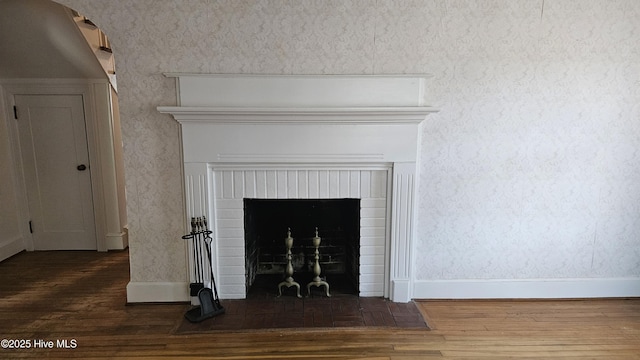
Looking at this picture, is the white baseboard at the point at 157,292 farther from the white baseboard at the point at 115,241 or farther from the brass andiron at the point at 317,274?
the white baseboard at the point at 115,241

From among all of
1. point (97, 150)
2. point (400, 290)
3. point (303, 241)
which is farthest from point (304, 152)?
A: point (97, 150)

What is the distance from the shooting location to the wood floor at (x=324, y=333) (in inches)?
89.1

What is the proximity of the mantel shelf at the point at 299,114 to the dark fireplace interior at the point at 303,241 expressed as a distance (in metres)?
0.67

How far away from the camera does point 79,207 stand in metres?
3.86

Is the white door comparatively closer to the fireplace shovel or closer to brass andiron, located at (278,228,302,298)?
the fireplace shovel

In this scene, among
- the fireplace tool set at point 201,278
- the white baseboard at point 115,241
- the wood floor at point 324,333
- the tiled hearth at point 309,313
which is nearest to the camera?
the wood floor at point 324,333

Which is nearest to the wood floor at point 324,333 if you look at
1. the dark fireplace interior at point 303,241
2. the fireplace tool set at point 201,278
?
the fireplace tool set at point 201,278

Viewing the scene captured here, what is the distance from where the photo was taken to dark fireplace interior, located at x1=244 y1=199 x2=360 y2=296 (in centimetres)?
305

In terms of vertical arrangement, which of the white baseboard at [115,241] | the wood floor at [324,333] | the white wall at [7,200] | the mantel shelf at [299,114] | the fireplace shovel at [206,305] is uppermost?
the mantel shelf at [299,114]

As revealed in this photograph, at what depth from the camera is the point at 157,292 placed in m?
2.85

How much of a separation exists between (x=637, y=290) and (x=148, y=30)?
404 centimetres

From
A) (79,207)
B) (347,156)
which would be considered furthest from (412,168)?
(79,207)

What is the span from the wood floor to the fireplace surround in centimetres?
47

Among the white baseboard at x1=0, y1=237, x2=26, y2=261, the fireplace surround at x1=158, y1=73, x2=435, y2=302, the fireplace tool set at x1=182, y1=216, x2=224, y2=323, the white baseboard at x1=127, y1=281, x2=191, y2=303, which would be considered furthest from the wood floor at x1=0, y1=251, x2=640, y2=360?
the white baseboard at x1=0, y1=237, x2=26, y2=261
